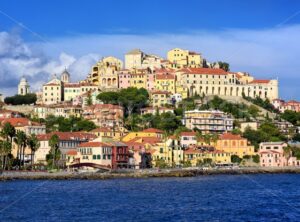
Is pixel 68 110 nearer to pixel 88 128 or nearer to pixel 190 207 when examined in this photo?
pixel 88 128

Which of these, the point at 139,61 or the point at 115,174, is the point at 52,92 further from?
the point at 115,174

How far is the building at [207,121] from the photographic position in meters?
95.4

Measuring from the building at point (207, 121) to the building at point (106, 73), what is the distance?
1605 centimetres

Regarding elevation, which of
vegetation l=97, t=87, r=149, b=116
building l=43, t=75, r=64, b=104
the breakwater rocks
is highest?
building l=43, t=75, r=64, b=104

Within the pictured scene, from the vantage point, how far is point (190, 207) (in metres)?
39.6

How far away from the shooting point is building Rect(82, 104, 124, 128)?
94.2 meters

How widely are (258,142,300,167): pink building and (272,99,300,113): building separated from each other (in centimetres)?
2516

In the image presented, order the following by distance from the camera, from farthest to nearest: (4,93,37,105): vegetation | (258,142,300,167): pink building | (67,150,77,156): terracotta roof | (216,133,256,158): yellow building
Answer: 1. (4,93,37,105): vegetation
2. (216,133,256,158): yellow building
3. (258,142,300,167): pink building
4. (67,150,77,156): terracotta roof

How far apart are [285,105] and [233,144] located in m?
29.6

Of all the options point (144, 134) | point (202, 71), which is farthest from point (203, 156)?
point (202, 71)

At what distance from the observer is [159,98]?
4045 inches

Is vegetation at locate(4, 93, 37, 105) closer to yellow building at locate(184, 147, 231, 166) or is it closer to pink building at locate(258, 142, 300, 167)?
yellow building at locate(184, 147, 231, 166)

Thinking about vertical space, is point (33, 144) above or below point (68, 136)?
below

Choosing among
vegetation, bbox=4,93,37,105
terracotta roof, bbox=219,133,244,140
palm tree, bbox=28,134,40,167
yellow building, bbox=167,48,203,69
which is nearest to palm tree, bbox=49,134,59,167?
palm tree, bbox=28,134,40,167
